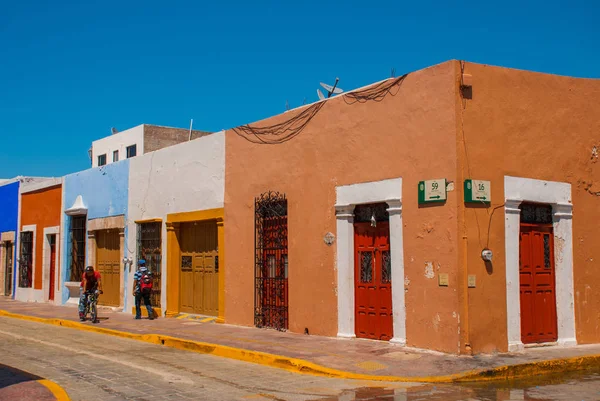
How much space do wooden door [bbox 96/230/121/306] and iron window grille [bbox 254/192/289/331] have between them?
24.9 ft

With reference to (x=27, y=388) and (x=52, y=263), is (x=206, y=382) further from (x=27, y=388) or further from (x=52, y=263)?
(x=52, y=263)

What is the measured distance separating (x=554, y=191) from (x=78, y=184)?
17047mm

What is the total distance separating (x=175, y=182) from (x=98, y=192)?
533 centimetres

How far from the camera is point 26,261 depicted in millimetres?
26750

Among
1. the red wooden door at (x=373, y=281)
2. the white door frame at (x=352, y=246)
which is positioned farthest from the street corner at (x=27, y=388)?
the red wooden door at (x=373, y=281)

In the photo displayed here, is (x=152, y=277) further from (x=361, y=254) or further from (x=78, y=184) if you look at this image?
(x=361, y=254)

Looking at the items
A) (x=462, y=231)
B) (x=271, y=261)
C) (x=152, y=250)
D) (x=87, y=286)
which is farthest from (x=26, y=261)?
(x=462, y=231)

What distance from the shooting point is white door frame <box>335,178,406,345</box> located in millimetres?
11586

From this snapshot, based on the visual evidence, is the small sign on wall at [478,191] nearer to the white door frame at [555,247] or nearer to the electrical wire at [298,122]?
the white door frame at [555,247]

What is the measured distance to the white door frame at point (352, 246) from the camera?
1159cm

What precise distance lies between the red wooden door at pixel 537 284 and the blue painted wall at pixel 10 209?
22300mm

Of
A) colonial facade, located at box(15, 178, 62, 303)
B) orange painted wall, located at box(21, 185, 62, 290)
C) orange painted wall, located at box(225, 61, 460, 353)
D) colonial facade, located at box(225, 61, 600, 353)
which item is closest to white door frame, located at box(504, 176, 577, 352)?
colonial facade, located at box(225, 61, 600, 353)

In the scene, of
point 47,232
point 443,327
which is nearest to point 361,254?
point 443,327

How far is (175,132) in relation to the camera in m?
35.5
